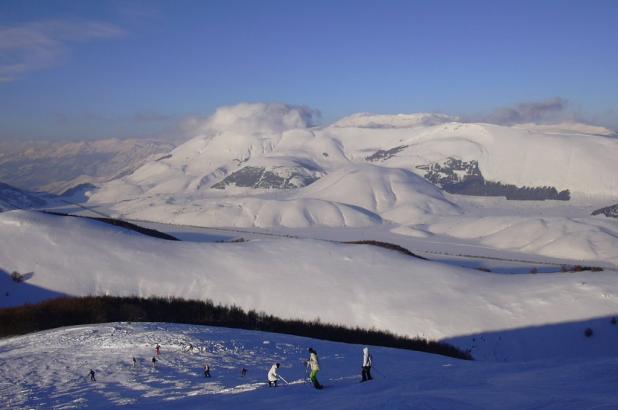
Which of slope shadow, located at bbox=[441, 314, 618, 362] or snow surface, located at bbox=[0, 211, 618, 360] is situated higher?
snow surface, located at bbox=[0, 211, 618, 360]

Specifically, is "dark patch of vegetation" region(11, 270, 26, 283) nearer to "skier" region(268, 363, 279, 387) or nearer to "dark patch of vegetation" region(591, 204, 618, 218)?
"skier" region(268, 363, 279, 387)

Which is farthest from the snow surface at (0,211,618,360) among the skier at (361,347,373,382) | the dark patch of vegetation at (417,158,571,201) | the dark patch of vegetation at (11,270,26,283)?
the dark patch of vegetation at (417,158,571,201)

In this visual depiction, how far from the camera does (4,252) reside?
44250mm

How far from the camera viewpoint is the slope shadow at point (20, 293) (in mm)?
38594

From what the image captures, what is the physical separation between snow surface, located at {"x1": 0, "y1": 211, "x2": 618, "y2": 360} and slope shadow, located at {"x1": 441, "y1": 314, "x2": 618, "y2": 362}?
119mm

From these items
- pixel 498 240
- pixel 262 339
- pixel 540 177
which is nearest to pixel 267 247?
pixel 262 339

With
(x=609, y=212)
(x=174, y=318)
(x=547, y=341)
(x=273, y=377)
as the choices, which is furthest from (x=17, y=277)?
(x=609, y=212)

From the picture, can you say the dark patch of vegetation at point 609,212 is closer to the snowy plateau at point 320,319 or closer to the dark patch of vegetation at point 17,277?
the snowy plateau at point 320,319

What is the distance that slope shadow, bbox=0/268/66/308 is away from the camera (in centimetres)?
3859

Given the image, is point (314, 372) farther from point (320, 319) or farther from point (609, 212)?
point (609, 212)

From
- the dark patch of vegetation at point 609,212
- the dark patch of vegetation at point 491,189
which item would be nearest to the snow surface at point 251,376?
the dark patch of vegetation at point 609,212

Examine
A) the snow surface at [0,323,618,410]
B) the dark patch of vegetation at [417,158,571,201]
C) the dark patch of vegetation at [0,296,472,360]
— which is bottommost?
the snow surface at [0,323,618,410]

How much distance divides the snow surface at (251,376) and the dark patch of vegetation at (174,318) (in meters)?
5.89

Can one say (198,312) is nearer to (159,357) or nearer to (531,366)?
(159,357)
